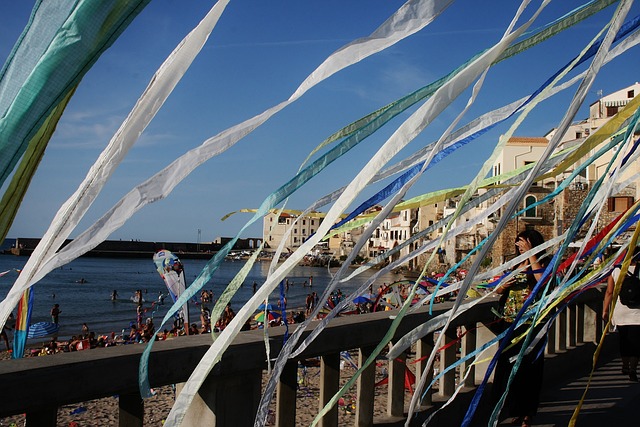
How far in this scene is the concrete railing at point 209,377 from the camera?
193 centimetres

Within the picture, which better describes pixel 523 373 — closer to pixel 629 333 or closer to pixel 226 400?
pixel 629 333

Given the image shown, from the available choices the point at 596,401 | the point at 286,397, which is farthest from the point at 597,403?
the point at 286,397

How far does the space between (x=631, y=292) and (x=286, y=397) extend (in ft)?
13.3

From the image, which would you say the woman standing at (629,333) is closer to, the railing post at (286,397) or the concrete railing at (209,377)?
the concrete railing at (209,377)

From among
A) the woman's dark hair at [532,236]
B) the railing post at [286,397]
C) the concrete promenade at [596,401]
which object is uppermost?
the woman's dark hair at [532,236]

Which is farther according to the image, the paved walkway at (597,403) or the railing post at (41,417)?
the paved walkway at (597,403)

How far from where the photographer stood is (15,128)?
0.70m

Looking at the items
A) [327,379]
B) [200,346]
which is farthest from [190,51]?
[327,379]

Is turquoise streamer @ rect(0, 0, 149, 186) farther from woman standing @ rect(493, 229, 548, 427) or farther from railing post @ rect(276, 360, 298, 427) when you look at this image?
woman standing @ rect(493, 229, 548, 427)

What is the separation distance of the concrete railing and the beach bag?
7.63 feet

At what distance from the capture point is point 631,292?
5605 millimetres

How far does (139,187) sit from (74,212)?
0.11 meters

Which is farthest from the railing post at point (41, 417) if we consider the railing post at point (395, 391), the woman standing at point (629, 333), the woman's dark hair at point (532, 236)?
the woman standing at point (629, 333)

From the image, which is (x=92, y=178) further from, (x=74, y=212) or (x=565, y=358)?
(x=565, y=358)
